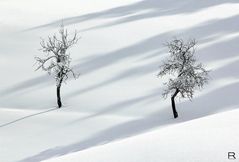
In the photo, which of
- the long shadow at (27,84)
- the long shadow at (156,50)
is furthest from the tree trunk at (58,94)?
the long shadow at (27,84)

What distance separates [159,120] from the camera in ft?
131

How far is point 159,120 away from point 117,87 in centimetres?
827

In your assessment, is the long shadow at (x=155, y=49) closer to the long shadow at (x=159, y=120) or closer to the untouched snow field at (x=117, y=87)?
the untouched snow field at (x=117, y=87)

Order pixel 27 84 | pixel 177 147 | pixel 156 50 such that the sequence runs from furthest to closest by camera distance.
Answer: pixel 156 50 < pixel 27 84 < pixel 177 147

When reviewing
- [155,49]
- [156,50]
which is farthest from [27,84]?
[155,49]

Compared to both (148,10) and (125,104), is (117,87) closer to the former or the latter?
(125,104)

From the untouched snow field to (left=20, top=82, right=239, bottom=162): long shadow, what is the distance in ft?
0.25

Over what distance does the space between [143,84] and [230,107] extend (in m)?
9.23

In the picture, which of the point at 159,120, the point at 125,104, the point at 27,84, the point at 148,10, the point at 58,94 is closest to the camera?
the point at 159,120

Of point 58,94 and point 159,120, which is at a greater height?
point 58,94

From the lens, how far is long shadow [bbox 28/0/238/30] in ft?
220

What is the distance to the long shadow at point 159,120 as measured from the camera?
35.6m

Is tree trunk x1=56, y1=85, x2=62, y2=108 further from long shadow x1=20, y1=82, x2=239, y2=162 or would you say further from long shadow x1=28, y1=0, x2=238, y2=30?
long shadow x1=28, y1=0, x2=238, y2=30

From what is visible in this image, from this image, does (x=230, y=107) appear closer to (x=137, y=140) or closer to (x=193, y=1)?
(x=137, y=140)
